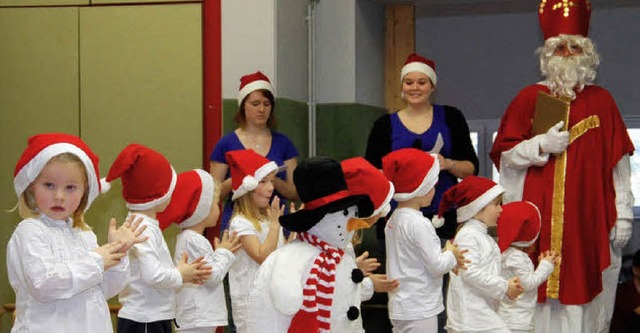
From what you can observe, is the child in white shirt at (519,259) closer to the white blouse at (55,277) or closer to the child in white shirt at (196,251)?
the child in white shirt at (196,251)

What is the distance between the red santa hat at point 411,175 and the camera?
17.1 feet

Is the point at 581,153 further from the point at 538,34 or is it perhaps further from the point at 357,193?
the point at 538,34

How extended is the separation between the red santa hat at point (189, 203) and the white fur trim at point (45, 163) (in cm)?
104

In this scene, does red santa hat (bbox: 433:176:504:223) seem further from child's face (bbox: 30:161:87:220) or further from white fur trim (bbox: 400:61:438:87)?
child's face (bbox: 30:161:87:220)

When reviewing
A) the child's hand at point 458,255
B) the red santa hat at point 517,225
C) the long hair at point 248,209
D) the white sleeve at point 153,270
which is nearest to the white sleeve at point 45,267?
the white sleeve at point 153,270

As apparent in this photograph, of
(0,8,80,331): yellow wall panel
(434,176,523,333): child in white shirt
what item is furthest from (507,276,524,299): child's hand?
(0,8,80,331): yellow wall panel

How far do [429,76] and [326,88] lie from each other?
119 cm

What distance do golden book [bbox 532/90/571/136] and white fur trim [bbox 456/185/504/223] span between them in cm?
97

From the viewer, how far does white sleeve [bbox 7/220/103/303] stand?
3.82 meters

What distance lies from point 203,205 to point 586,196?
8.11 ft

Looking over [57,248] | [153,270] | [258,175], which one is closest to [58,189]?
[57,248]

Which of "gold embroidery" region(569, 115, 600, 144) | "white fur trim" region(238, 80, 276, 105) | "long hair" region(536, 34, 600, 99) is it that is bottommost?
"gold embroidery" region(569, 115, 600, 144)

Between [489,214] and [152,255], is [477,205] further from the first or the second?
[152,255]

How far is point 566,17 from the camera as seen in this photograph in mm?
6621
